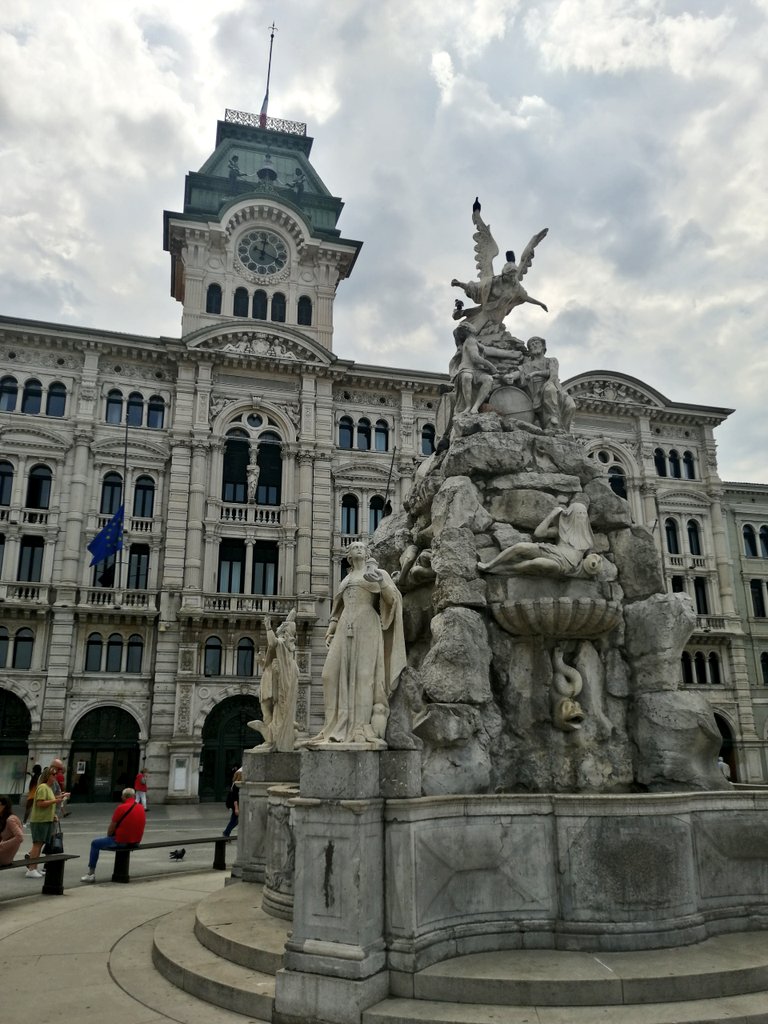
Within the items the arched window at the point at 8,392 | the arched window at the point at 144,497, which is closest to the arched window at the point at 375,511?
the arched window at the point at 144,497

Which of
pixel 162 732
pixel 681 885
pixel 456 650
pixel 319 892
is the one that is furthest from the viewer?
pixel 162 732

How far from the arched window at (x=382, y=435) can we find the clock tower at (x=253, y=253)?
5.07 m

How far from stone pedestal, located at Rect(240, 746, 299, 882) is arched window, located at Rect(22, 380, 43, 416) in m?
29.7

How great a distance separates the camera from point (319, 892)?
6.63m

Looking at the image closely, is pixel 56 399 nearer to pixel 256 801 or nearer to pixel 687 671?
pixel 256 801

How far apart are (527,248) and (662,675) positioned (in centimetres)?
780

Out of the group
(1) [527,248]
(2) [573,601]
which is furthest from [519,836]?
(1) [527,248]

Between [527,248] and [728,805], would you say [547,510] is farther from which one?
[527,248]

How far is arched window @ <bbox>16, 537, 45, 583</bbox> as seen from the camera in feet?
115

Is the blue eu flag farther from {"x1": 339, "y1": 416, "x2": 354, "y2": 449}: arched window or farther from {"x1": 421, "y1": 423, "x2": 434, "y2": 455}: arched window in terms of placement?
{"x1": 421, "y1": 423, "x2": 434, "y2": 455}: arched window

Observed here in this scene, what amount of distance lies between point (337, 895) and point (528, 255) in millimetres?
10925

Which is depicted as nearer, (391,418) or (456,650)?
(456,650)

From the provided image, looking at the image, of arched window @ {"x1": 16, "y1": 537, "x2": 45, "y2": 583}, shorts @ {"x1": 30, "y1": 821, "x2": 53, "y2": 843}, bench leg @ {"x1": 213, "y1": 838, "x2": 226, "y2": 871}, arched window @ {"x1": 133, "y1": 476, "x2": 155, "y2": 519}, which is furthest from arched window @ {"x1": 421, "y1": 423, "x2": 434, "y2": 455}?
shorts @ {"x1": 30, "y1": 821, "x2": 53, "y2": 843}

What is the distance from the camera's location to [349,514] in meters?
40.0
